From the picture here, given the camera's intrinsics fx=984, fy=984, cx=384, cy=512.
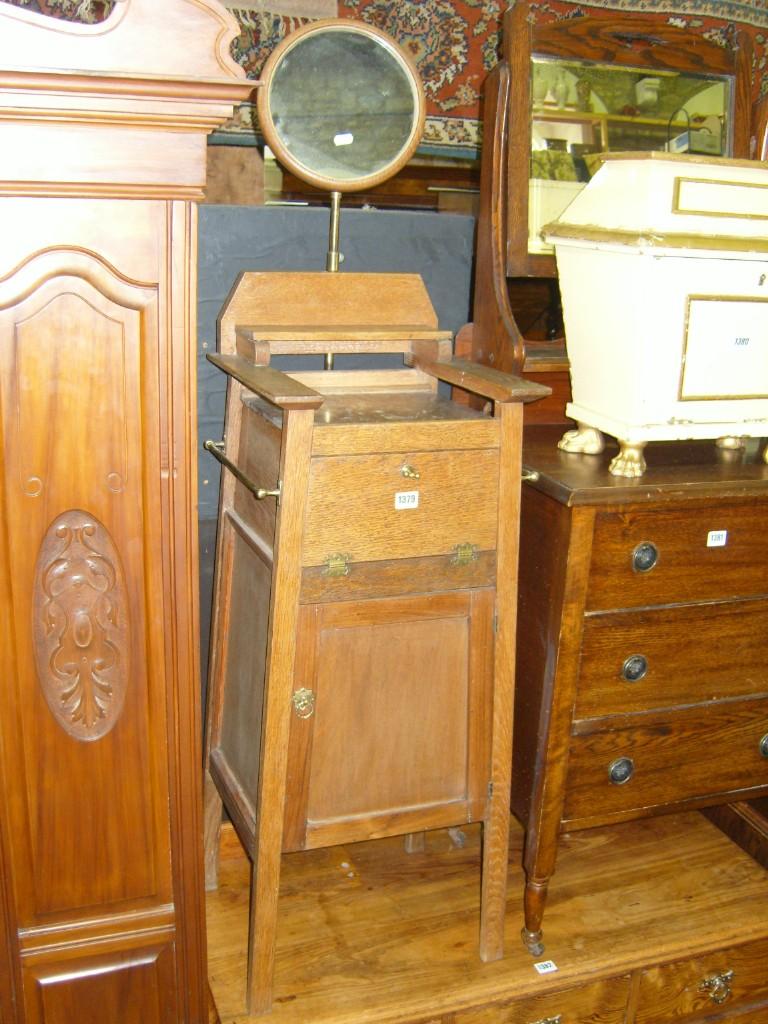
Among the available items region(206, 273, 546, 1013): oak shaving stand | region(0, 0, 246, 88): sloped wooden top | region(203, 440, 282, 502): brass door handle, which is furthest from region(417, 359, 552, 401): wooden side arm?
region(0, 0, 246, 88): sloped wooden top

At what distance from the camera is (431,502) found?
1.56 meters

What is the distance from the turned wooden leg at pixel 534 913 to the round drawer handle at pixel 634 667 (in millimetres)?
406

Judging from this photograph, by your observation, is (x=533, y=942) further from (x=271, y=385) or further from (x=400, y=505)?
(x=271, y=385)

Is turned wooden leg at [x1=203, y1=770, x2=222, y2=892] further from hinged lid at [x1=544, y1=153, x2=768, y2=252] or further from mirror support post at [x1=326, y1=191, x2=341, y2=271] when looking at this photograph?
hinged lid at [x1=544, y1=153, x2=768, y2=252]

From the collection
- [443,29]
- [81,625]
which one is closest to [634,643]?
[81,625]

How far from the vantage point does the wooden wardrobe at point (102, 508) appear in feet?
4.06

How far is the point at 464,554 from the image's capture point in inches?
63.2

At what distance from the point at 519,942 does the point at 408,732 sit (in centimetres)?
52

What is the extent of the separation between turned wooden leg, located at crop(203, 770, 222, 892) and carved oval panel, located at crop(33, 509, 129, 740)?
54cm

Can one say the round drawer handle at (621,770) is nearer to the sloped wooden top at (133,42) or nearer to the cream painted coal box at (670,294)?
the cream painted coal box at (670,294)

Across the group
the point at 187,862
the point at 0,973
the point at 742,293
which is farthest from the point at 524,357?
the point at 0,973

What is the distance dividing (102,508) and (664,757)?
1.11 meters

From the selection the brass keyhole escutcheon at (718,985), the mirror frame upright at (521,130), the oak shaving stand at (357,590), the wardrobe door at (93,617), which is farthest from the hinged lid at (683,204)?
the brass keyhole escutcheon at (718,985)

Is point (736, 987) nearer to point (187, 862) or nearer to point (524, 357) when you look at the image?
point (187, 862)
